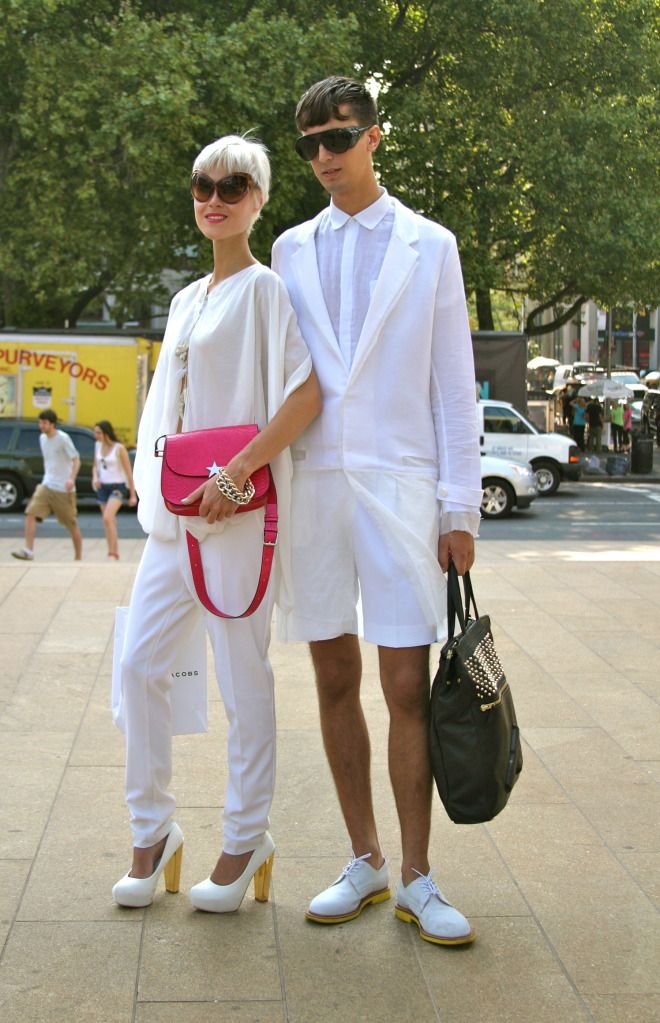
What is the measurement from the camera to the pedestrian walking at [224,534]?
10.7 ft

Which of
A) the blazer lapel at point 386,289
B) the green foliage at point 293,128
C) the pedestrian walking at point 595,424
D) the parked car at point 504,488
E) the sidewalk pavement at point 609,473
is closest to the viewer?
the blazer lapel at point 386,289

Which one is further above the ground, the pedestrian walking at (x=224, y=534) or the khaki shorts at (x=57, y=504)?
the pedestrian walking at (x=224, y=534)

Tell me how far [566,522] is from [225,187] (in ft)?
60.9

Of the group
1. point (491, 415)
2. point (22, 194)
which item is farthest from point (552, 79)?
point (22, 194)

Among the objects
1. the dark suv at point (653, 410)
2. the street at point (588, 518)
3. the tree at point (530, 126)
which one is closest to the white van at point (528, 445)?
the street at point (588, 518)

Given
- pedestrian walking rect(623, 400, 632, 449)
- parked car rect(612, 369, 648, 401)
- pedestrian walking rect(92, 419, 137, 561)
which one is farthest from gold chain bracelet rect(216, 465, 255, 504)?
parked car rect(612, 369, 648, 401)

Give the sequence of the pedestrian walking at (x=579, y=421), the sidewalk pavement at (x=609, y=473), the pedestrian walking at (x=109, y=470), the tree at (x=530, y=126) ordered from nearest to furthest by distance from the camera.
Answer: the pedestrian walking at (x=109, y=470)
the tree at (x=530, y=126)
the sidewalk pavement at (x=609, y=473)
the pedestrian walking at (x=579, y=421)

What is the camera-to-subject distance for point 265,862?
345 centimetres

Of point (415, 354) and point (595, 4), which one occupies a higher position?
point (595, 4)

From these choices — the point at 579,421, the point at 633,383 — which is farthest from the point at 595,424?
the point at 633,383

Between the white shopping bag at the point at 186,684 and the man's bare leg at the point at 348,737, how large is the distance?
0.29 metres

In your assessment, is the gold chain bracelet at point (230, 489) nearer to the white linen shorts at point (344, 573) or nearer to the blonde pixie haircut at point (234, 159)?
the white linen shorts at point (344, 573)

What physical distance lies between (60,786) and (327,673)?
4.50 ft

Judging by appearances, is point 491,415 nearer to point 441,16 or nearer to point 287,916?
point 441,16
